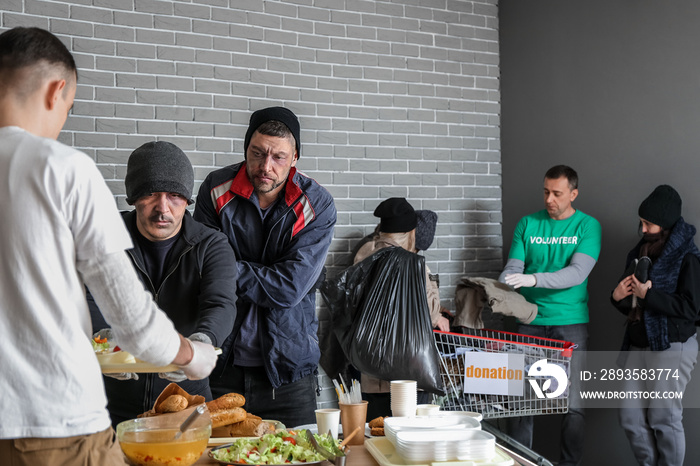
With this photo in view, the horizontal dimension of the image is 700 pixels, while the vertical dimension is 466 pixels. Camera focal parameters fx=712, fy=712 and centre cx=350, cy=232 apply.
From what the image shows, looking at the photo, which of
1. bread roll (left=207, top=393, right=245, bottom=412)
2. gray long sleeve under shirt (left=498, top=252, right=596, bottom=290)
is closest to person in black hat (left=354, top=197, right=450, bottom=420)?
gray long sleeve under shirt (left=498, top=252, right=596, bottom=290)

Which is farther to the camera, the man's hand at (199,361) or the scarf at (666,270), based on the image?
the scarf at (666,270)

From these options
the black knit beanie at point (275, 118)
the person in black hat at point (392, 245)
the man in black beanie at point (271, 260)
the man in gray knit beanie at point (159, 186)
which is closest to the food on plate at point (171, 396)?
the man in gray knit beanie at point (159, 186)

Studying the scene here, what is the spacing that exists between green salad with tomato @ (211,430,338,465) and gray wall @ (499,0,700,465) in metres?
2.73

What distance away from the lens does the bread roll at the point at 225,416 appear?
192 centimetres

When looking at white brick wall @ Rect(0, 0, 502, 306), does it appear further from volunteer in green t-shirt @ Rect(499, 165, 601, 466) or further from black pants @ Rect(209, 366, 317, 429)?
black pants @ Rect(209, 366, 317, 429)

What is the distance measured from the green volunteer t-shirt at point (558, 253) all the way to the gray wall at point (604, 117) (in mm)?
194

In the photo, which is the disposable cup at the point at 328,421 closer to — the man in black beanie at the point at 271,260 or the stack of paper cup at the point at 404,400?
the stack of paper cup at the point at 404,400

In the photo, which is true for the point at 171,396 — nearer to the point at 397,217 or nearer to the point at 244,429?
the point at 244,429

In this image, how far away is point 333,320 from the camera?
362 cm

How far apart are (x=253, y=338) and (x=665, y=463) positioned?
2.34m

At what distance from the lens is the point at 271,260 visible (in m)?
2.74

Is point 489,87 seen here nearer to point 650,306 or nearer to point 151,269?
point 650,306

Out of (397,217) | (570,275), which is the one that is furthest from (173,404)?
(570,275)

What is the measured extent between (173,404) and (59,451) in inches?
24.3
